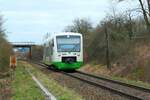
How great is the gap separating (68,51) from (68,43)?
78 centimetres

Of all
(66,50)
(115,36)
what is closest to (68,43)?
(66,50)

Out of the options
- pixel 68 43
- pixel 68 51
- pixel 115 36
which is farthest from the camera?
pixel 115 36

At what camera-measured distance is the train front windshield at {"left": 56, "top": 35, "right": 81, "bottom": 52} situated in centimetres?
4572

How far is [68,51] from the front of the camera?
45719 millimetres

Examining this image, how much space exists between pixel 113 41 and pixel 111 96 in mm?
39419

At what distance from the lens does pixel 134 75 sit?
3797 cm

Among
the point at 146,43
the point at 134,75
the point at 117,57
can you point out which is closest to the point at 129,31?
the point at 117,57

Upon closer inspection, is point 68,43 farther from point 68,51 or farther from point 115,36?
point 115,36

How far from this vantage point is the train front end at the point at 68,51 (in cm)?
4547

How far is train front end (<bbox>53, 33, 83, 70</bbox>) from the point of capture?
4547 centimetres

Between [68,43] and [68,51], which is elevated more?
[68,43]

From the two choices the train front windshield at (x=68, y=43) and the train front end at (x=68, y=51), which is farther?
the train front windshield at (x=68, y=43)

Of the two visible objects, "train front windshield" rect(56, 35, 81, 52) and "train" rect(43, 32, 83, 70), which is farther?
"train front windshield" rect(56, 35, 81, 52)

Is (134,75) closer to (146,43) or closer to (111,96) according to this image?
(146,43)
